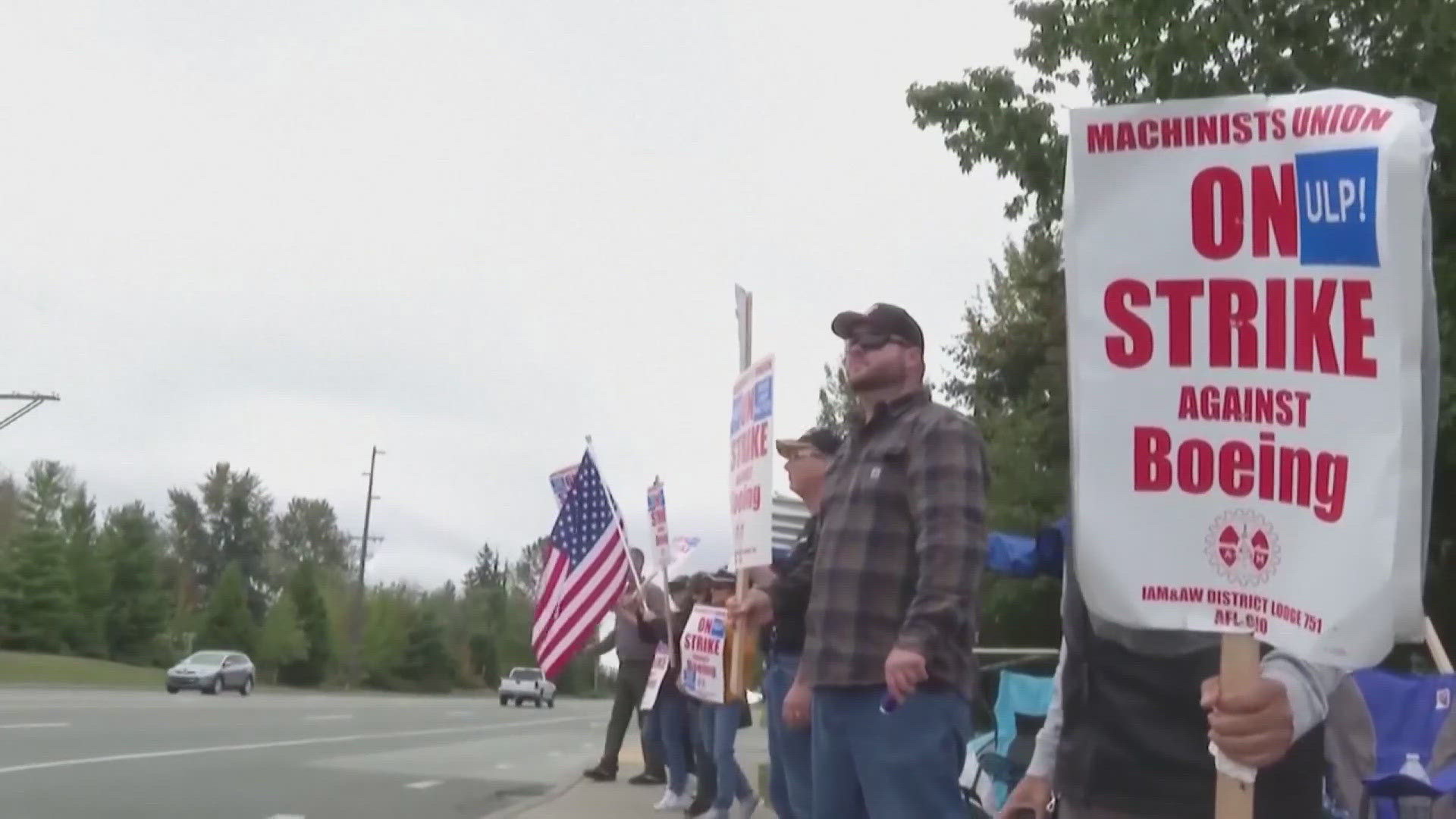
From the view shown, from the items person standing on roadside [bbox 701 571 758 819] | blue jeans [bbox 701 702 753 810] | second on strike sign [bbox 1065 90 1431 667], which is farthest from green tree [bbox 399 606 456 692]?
second on strike sign [bbox 1065 90 1431 667]

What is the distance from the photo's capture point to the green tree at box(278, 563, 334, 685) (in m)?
79.0

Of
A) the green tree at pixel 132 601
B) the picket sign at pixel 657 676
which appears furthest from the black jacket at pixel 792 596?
the green tree at pixel 132 601

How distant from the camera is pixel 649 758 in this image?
48.2 feet

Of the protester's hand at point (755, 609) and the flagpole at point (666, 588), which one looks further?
the flagpole at point (666, 588)

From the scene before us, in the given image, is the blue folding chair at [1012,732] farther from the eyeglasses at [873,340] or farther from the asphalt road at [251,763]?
the asphalt road at [251,763]

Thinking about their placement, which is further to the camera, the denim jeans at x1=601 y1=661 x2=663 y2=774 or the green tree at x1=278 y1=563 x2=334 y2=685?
the green tree at x1=278 y1=563 x2=334 y2=685

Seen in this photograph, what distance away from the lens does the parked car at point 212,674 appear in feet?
142

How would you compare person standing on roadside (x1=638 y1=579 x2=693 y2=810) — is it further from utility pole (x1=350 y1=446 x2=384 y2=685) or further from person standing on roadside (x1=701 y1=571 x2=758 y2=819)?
utility pole (x1=350 y1=446 x2=384 y2=685)

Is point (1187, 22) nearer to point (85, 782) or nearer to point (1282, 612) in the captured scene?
point (1282, 612)

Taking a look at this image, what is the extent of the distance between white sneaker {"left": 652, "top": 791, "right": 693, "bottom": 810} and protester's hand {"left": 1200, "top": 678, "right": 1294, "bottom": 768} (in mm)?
9680

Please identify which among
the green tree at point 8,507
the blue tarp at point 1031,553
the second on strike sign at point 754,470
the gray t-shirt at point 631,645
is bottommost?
the gray t-shirt at point 631,645

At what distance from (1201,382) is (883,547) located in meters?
1.96

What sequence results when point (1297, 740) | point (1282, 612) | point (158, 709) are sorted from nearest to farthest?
point (1282, 612) < point (1297, 740) < point (158, 709)

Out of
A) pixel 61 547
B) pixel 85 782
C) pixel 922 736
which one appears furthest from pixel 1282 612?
pixel 61 547
